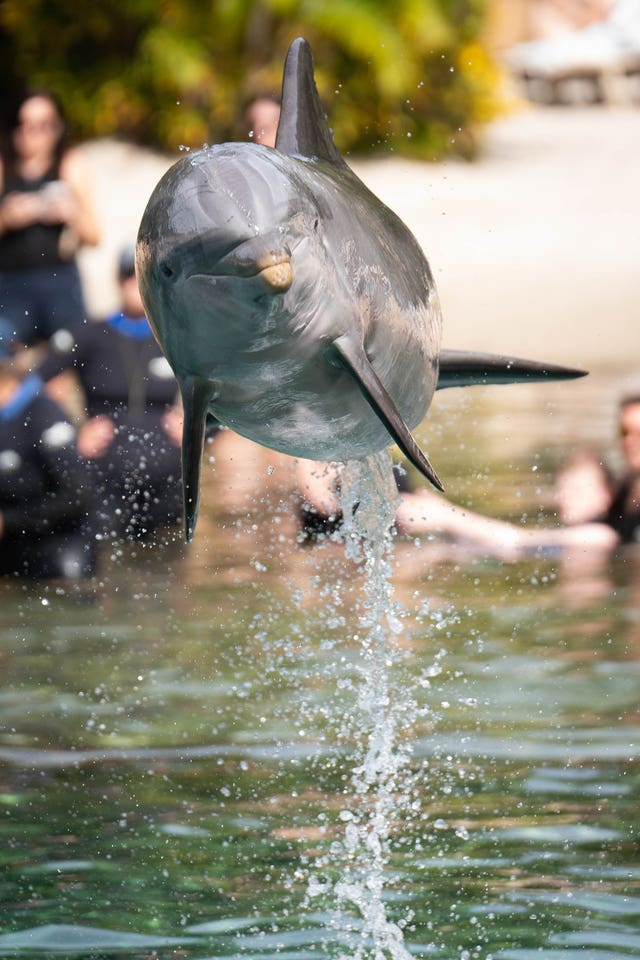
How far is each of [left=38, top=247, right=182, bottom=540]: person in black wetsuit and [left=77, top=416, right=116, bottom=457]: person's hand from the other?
0.14 ft

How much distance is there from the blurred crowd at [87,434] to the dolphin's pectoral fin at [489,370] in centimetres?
279

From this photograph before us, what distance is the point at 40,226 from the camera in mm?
9523

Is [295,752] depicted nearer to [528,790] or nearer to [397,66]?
[528,790]

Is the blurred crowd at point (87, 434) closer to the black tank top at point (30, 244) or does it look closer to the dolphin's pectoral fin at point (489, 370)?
the black tank top at point (30, 244)

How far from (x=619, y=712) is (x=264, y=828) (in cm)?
156

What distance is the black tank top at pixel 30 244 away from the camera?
31.2 ft

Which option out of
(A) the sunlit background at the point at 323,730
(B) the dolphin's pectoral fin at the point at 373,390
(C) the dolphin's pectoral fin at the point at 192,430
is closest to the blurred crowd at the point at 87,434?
(A) the sunlit background at the point at 323,730

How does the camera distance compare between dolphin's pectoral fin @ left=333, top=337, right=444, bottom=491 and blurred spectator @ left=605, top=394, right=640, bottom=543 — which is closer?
dolphin's pectoral fin @ left=333, top=337, right=444, bottom=491

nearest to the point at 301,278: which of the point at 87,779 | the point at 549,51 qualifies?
the point at 87,779

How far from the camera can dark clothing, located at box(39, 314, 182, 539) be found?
8.54m

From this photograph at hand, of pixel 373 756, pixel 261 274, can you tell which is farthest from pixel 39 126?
pixel 261 274

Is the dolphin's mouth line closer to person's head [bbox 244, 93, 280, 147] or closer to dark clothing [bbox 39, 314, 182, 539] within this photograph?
person's head [bbox 244, 93, 280, 147]

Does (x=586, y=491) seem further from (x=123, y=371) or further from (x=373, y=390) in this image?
(x=373, y=390)

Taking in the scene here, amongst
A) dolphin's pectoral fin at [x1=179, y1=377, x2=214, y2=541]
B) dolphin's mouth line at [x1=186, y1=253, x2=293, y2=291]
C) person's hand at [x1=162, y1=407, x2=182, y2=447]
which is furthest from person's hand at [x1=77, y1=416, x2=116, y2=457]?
dolphin's mouth line at [x1=186, y1=253, x2=293, y2=291]
